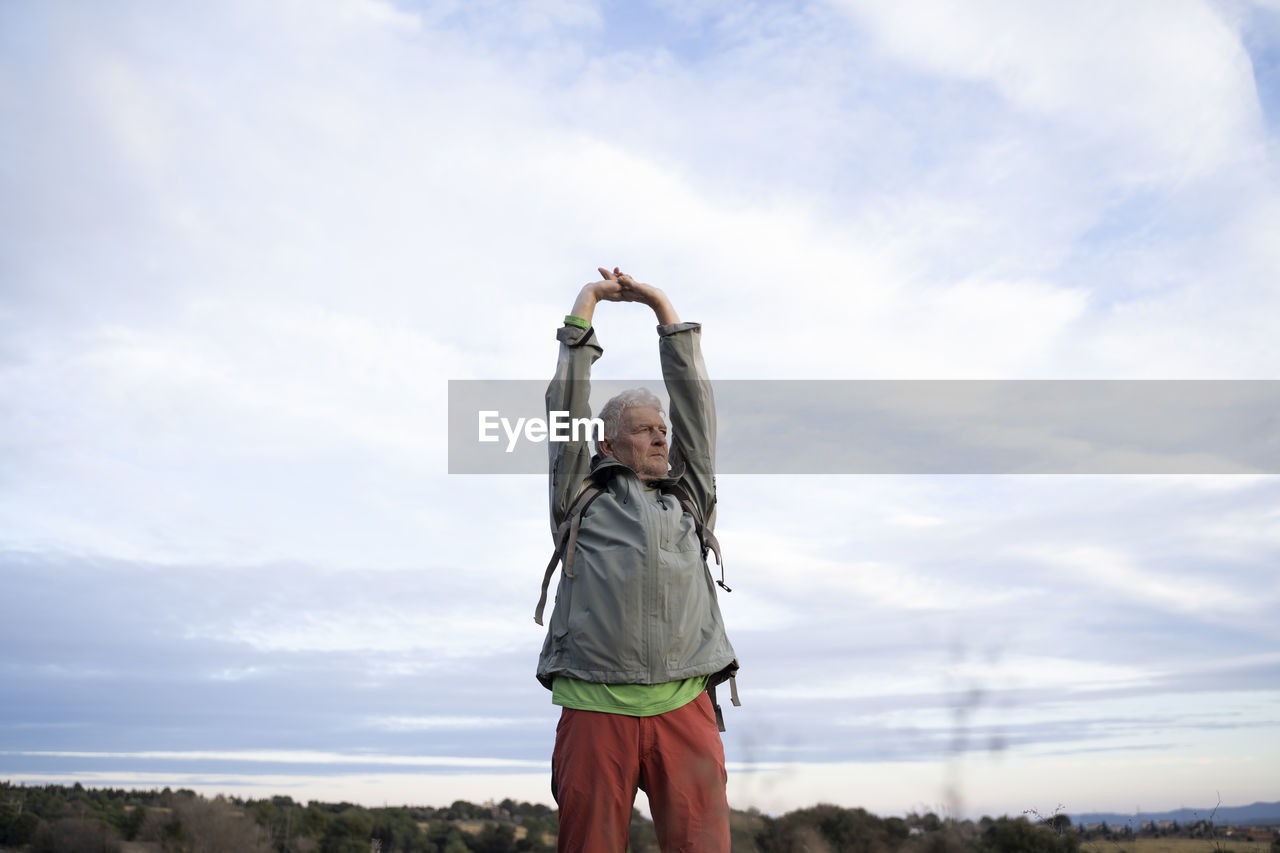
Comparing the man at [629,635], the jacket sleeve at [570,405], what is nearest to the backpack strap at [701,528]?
the man at [629,635]

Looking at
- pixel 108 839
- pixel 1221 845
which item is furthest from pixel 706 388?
pixel 108 839

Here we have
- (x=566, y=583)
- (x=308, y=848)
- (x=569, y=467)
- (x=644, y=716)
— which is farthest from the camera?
(x=308, y=848)

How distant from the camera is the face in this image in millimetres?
4074

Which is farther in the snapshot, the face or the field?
the field

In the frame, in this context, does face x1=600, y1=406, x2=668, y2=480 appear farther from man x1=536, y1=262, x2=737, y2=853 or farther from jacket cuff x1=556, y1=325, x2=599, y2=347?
jacket cuff x1=556, y1=325, x2=599, y2=347

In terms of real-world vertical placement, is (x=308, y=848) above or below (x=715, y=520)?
below

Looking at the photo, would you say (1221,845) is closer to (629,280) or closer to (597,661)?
(597,661)

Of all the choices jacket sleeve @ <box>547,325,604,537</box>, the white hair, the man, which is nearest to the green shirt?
the man

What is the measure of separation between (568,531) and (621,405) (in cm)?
65

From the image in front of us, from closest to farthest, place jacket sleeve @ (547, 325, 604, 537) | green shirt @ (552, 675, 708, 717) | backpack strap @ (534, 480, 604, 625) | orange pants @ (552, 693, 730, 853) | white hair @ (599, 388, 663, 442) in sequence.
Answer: orange pants @ (552, 693, 730, 853)
green shirt @ (552, 675, 708, 717)
backpack strap @ (534, 480, 604, 625)
jacket sleeve @ (547, 325, 604, 537)
white hair @ (599, 388, 663, 442)

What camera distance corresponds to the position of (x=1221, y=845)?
421 centimetres

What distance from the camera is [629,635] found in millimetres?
3535

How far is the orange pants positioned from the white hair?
126 cm

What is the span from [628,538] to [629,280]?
1374 mm
